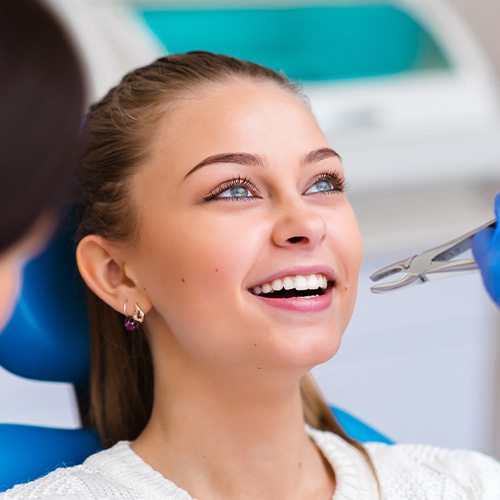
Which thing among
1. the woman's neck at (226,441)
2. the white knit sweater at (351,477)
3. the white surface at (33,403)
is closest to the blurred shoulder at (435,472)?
the white knit sweater at (351,477)

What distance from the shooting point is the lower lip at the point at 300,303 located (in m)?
1.15

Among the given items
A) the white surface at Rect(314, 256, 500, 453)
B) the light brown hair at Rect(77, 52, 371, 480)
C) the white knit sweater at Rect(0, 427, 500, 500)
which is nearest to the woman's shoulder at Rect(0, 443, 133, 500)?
the white knit sweater at Rect(0, 427, 500, 500)

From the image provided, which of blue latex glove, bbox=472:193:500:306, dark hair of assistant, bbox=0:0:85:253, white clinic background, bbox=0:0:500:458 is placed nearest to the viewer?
dark hair of assistant, bbox=0:0:85:253

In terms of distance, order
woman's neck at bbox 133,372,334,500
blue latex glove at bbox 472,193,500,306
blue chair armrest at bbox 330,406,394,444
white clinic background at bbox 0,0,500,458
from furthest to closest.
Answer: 1. white clinic background at bbox 0,0,500,458
2. blue chair armrest at bbox 330,406,394,444
3. woman's neck at bbox 133,372,334,500
4. blue latex glove at bbox 472,193,500,306

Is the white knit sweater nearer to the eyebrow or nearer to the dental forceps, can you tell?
the dental forceps

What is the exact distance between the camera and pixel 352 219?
1.26 m

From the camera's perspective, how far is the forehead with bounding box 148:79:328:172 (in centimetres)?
120

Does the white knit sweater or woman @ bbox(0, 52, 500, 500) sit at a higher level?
woman @ bbox(0, 52, 500, 500)

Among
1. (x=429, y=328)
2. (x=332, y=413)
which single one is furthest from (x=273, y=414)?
(x=429, y=328)

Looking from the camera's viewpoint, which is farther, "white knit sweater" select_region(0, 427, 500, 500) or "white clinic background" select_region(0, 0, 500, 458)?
"white clinic background" select_region(0, 0, 500, 458)

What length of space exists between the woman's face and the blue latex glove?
6.4 inches

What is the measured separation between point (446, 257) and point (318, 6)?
1557mm

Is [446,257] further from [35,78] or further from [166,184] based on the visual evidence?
[35,78]

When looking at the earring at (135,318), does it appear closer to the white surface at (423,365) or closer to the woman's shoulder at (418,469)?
the woman's shoulder at (418,469)
